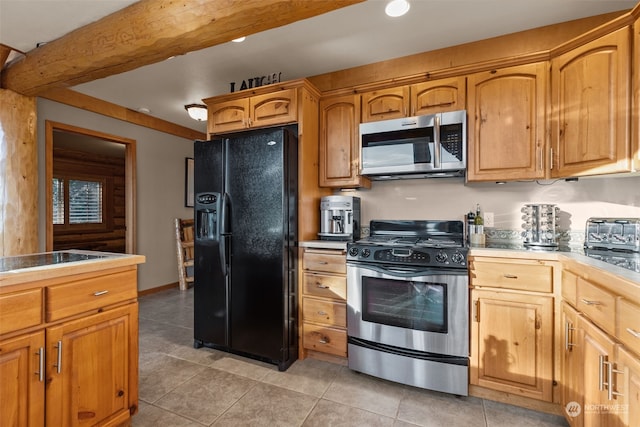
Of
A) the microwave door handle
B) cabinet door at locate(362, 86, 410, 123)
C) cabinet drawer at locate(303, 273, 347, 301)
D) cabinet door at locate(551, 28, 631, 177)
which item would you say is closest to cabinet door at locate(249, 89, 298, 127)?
cabinet door at locate(362, 86, 410, 123)

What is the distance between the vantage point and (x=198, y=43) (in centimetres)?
184

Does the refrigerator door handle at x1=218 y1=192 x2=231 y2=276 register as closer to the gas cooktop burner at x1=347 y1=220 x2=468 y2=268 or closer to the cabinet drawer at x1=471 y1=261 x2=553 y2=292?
the gas cooktop burner at x1=347 y1=220 x2=468 y2=268

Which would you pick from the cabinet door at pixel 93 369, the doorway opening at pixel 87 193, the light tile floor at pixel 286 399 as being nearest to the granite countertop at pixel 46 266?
the cabinet door at pixel 93 369

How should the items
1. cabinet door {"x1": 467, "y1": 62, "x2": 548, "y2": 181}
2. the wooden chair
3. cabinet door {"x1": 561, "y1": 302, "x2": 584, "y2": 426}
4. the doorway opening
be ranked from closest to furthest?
cabinet door {"x1": 561, "y1": 302, "x2": 584, "y2": 426}
cabinet door {"x1": 467, "y1": 62, "x2": 548, "y2": 181}
the wooden chair
the doorway opening

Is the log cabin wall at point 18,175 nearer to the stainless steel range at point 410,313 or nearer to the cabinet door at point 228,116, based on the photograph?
the cabinet door at point 228,116

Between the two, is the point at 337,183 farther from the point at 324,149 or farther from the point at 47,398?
the point at 47,398

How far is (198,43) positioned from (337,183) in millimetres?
1492

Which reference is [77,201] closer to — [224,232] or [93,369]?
[224,232]

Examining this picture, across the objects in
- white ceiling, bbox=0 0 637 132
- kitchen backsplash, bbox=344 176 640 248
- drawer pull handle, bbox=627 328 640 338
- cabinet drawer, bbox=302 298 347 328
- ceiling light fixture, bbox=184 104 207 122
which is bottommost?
cabinet drawer, bbox=302 298 347 328

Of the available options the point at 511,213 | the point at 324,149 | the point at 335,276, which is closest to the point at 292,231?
the point at 335,276

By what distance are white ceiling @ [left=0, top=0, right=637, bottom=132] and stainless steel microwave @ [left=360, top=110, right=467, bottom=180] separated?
677mm

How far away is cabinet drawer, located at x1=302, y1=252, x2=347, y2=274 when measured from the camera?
2329 millimetres

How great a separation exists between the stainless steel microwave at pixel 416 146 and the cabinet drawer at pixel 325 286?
36.7 inches

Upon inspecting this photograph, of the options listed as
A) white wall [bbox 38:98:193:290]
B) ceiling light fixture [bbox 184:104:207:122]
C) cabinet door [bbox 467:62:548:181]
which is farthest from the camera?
white wall [bbox 38:98:193:290]
